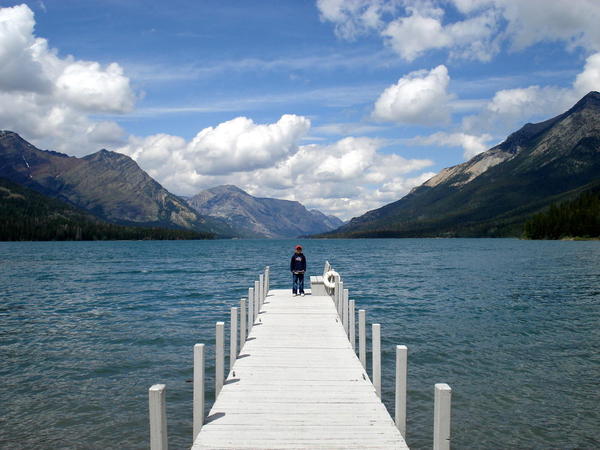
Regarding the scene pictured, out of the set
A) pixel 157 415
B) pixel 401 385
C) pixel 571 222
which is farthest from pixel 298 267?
pixel 571 222

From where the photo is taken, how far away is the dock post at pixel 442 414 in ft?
24.5

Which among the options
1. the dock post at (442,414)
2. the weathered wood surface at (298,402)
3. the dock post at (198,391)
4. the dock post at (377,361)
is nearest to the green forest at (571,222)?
the weathered wood surface at (298,402)

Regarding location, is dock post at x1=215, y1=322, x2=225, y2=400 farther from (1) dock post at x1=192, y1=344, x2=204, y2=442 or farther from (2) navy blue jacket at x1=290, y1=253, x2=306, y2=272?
(2) navy blue jacket at x1=290, y1=253, x2=306, y2=272

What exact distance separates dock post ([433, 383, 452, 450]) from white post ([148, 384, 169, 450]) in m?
4.48

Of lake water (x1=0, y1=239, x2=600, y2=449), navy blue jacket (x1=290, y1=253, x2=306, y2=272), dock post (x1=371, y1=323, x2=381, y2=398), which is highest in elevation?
navy blue jacket (x1=290, y1=253, x2=306, y2=272)

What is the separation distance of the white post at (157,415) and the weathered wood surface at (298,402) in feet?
3.03

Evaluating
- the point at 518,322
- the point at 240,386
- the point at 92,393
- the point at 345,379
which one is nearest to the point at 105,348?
the point at 92,393

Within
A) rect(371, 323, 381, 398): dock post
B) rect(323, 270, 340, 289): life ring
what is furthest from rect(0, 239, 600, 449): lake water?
rect(323, 270, 340, 289): life ring

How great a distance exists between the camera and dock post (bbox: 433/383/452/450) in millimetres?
7453

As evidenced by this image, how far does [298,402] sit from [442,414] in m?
4.13

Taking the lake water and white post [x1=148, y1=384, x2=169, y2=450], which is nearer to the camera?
white post [x1=148, y1=384, x2=169, y2=450]

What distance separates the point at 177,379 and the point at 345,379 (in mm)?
7232

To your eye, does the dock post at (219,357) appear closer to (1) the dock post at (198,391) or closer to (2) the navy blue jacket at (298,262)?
(1) the dock post at (198,391)

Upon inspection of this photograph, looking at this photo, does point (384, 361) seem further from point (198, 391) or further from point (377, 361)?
point (198, 391)
